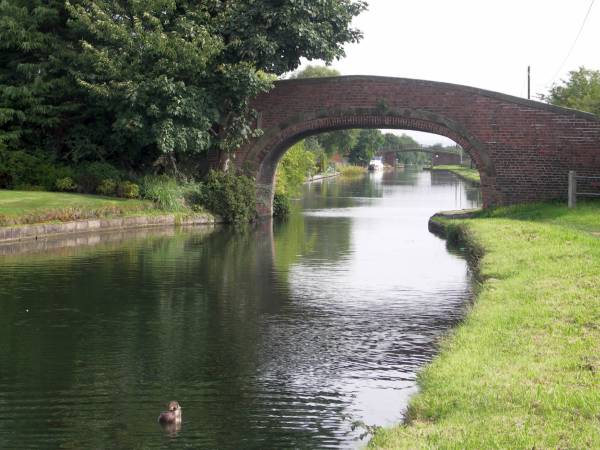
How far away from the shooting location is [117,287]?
595 inches

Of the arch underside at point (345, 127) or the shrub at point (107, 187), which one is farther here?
the arch underside at point (345, 127)

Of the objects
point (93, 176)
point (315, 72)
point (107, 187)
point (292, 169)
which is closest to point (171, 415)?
point (107, 187)

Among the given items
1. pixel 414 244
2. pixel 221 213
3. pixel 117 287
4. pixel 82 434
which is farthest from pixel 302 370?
pixel 221 213

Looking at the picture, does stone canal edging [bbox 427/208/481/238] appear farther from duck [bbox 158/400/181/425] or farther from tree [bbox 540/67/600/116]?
duck [bbox 158/400/181/425]

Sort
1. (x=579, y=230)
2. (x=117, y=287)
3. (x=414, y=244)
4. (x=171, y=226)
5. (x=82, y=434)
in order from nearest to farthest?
(x=82, y=434) < (x=117, y=287) < (x=579, y=230) < (x=414, y=244) < (x=171, y=226)

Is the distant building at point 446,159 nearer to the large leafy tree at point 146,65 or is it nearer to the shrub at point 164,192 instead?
the large leafy tree at point 146,65

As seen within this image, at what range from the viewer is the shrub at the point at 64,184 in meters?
28.4

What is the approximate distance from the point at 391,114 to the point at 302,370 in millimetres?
22074

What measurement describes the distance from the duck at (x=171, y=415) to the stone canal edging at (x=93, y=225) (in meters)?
15.0

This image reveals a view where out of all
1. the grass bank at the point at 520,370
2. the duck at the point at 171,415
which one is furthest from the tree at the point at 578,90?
the duck at the point at 171,415

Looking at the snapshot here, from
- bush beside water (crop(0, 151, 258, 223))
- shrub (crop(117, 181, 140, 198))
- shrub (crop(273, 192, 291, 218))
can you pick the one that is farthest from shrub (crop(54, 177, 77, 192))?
shrub (crop(273, 192, 291, 218))

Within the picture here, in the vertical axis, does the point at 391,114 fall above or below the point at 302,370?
above

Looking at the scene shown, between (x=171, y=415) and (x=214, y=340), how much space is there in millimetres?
3574

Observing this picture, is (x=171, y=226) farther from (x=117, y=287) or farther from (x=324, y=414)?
(x=324, y=414)
